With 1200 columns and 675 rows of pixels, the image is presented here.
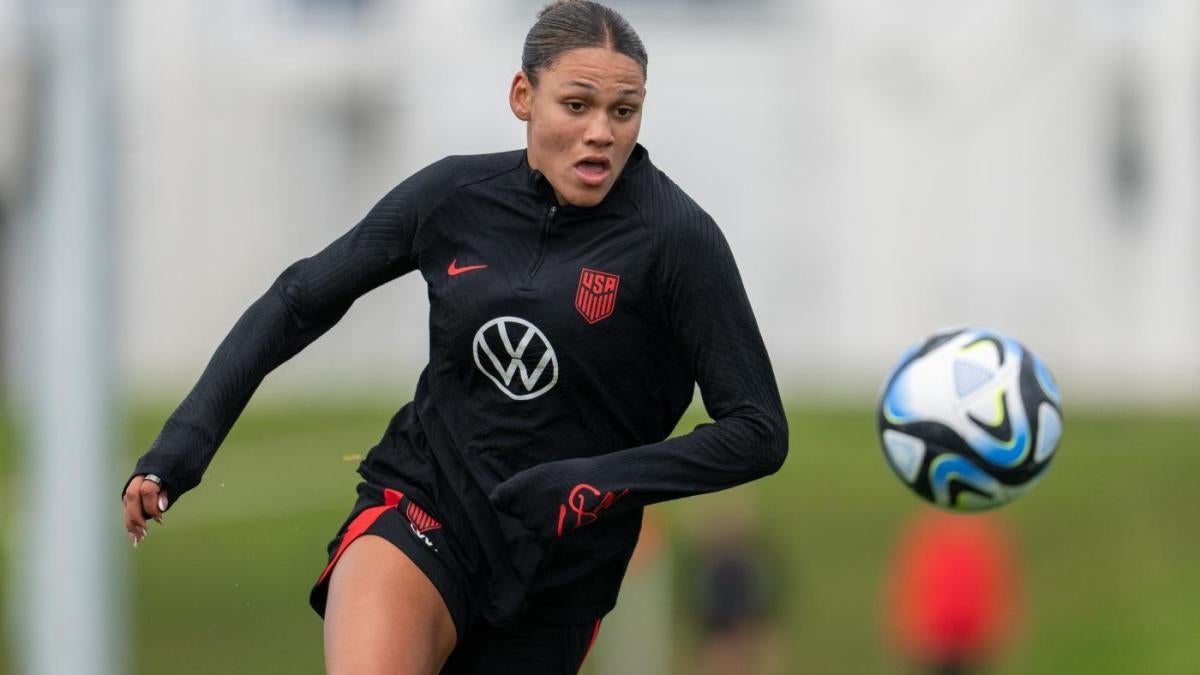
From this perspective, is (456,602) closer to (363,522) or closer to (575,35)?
(363,522)

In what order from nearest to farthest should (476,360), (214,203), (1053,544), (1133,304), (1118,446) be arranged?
(476,360) → (1053,544) → (1118,446) → (1133,304) → (214,203)

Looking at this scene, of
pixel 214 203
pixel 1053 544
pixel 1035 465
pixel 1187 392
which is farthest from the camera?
pixel 214 203

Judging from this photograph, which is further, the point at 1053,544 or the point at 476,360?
the point at 1053,544

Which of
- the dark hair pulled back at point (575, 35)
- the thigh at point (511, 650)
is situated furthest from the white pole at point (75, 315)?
the dark hair pulled back at point (575, 35)

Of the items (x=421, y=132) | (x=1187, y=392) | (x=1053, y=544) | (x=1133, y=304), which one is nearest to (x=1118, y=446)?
(x=1053, y=544)

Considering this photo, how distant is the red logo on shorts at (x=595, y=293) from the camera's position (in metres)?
5.27

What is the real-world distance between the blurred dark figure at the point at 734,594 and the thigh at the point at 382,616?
1260cm

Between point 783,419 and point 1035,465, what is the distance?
4.09 feet

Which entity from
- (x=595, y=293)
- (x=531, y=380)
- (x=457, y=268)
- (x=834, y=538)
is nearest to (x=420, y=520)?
(x=531, y=380)

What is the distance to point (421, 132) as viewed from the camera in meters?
36.2

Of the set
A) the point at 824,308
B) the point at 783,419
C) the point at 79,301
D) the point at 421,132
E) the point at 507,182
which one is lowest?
the point at 824,308

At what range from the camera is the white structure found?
35.1 m

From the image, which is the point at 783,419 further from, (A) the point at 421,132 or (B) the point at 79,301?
(A) the point at 421,132

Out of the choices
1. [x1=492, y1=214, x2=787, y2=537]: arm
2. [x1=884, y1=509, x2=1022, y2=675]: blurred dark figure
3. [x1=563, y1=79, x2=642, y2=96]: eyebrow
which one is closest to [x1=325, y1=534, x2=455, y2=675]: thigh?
[x1=492, y1=214, x2=787, y2=537]: arm
